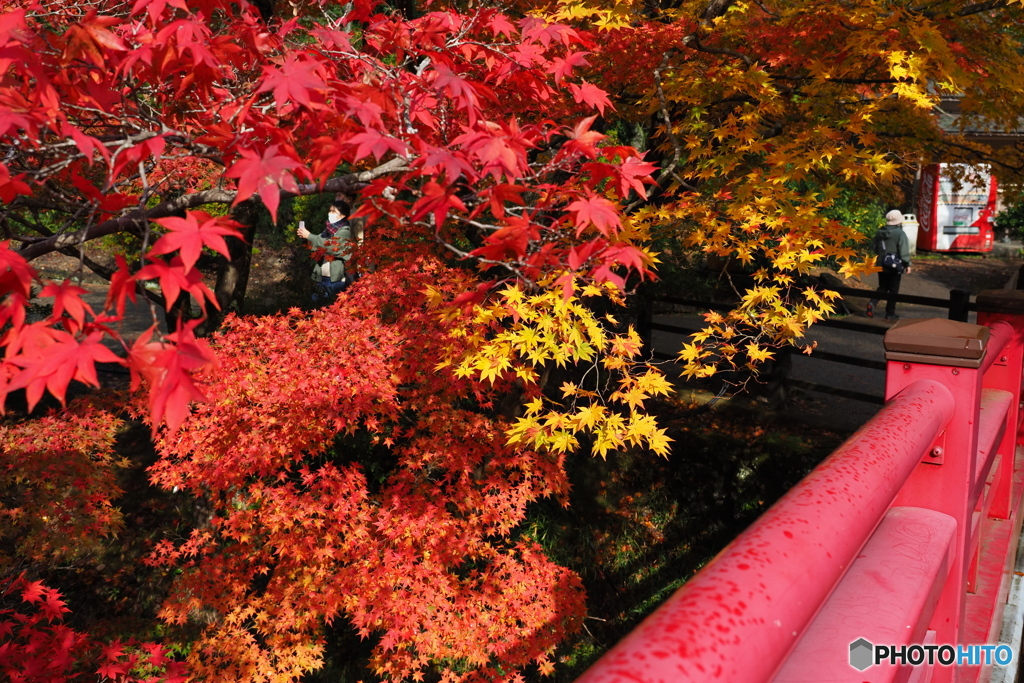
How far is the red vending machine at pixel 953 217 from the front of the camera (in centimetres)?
1978

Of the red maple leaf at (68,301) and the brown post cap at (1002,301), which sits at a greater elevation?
the red maple leaf at (68,301)

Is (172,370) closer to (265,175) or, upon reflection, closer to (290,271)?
(265,175)

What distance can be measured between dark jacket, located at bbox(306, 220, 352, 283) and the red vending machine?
692 inches

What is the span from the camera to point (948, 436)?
1.87m

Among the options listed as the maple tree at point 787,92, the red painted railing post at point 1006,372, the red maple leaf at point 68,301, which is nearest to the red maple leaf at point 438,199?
the red maple leaf at point 68,301

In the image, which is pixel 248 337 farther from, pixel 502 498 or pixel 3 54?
pixel 3 54

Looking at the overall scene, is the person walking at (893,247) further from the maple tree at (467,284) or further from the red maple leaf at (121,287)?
the red maple leaf at (121,287)

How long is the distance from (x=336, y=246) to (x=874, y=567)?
666 centimetres

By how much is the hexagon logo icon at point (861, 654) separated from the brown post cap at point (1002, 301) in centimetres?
252

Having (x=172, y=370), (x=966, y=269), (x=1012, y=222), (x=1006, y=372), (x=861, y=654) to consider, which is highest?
(x=172, y=370)

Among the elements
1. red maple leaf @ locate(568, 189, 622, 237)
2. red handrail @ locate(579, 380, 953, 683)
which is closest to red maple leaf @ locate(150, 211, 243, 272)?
red maple leaf @ locate(568, 189, 622, 237)

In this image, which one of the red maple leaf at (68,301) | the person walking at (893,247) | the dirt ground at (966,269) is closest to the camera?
the red maple leaf at (68,301)

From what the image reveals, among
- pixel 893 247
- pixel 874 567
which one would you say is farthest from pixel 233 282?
pixel 893 247

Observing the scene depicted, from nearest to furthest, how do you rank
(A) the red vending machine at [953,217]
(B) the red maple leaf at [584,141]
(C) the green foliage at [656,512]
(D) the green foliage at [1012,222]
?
(B) the red maple leaf at [584,141], (C) the green foliage at [656,512], (A) the red vending machine at [953,217], (D) the green foliage at [1012,222]
